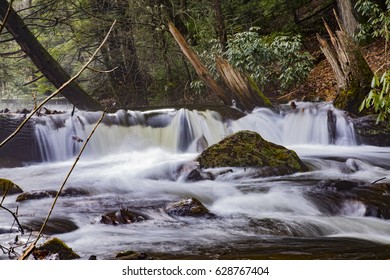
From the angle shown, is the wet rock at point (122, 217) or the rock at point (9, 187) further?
the rock at point (9, 187)

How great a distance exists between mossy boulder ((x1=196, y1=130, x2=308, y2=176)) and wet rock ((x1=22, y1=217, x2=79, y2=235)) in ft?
3.71

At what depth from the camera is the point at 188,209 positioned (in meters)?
3.20

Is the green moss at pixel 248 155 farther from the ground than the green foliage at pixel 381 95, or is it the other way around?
the green foliage at pixel 381 95

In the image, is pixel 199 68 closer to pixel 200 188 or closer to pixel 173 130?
pixel 173 130

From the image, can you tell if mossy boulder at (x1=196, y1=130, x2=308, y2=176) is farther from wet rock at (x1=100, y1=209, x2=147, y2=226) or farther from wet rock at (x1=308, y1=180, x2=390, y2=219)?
wet rock at (x1=100, y1=209, x2=147, y2=226)

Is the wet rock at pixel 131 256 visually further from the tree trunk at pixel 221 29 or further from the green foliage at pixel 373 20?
the green foliage at pixel 373 20

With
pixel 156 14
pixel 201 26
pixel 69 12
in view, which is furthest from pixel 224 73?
pixel 69 12

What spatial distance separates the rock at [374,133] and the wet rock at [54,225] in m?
2.43

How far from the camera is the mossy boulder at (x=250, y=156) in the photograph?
370 centimetres

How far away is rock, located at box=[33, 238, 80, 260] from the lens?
260 cm

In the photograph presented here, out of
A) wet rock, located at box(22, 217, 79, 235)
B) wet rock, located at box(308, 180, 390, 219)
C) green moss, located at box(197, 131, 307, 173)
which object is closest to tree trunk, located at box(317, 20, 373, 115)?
green moss, located at box(197, 131, 307, 173)

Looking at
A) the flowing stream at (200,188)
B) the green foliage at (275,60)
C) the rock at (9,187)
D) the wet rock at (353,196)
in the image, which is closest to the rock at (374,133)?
the flowing stream at (200,188)

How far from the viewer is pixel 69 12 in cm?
380

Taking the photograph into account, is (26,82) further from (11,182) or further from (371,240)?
(371,240)
